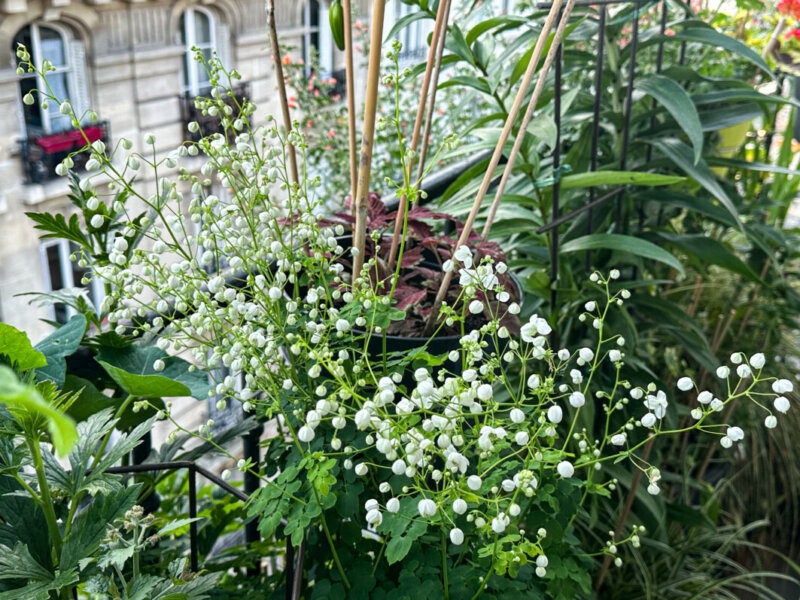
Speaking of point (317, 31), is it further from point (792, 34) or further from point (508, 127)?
point (508, 127)

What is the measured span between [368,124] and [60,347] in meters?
0.36

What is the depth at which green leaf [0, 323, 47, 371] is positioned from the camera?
0.62 m

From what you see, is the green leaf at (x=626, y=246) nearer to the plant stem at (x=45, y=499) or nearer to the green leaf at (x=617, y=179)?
the green leaf at (x=617, y=179)

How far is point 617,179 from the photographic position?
0.98m

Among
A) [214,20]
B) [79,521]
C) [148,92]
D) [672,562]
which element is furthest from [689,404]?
[214,20]

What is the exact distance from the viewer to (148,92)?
272 inches

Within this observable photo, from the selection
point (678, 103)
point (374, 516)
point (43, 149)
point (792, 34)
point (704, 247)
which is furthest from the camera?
point (43, 149)

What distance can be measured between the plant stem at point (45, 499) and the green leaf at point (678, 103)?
2.71ft

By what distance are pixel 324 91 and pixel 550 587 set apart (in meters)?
3.15

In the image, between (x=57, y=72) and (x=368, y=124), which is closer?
(x=368, y=124)

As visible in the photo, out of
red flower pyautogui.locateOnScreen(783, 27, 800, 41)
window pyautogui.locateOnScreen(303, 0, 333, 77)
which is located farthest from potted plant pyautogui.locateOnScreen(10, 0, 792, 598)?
window pyautogui.locateOnScreen(303, 0, 333, 77)

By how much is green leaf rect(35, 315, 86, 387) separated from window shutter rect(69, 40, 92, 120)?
6.19 metres

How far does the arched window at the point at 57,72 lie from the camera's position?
6.01m

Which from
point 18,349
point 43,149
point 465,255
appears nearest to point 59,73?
point 43,149
